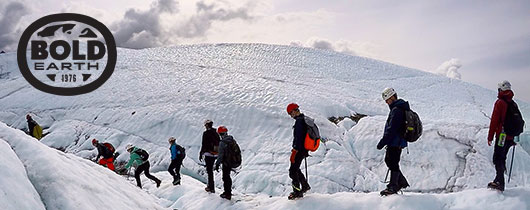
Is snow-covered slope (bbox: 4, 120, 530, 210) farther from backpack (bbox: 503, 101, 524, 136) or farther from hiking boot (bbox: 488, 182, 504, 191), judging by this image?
backpack (bbox: 503, 101, 524, 136)

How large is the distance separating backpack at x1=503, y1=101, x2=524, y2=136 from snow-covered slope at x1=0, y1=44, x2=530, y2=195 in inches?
509

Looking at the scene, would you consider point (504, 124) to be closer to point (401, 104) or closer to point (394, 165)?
point (401, 104)

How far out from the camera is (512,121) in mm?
6688

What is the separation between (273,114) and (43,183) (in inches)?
803

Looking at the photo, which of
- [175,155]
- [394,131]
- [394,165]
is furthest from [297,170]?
[175,155]

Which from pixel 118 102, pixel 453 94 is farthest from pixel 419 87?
pixel 118 102

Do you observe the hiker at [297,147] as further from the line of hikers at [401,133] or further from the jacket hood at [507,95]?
the jacket hood at [507,95]

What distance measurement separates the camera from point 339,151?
21656mm

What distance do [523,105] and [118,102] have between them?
40.2 m

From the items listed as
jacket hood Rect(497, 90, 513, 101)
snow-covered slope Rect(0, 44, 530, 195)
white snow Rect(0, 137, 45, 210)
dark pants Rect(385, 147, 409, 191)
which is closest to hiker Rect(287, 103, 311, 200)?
dark pants Rect(385, 147, 409, 191)

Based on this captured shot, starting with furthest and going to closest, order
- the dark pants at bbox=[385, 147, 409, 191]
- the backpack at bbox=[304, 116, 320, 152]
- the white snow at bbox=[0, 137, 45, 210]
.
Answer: the backpack at bbox=[304, 116, 320, 152] → the dark pants at bbox=[385, 147, 409, 191] → the white snow at bbox=[0, 137, 45, 210]

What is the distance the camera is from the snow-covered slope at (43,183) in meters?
4.96

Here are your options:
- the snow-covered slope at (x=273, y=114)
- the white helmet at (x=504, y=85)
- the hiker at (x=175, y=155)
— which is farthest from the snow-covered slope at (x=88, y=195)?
the snow-covered slope at (x=273, y=114)

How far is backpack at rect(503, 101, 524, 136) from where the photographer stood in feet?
21.9
